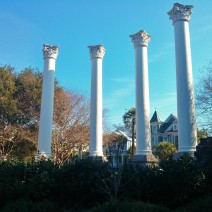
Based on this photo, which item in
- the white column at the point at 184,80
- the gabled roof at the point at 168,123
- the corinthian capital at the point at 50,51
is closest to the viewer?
the white column at the point at 184,80

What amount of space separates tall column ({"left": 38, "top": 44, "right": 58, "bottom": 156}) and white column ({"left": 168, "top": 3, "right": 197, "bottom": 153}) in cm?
1667

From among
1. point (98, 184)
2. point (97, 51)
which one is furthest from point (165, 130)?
point (98, 184)

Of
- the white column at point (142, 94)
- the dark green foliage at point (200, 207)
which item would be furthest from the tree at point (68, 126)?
the dark green foliage at point (200, 207)

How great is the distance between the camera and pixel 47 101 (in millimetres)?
36594

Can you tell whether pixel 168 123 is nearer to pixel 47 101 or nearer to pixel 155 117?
pixel 155 117

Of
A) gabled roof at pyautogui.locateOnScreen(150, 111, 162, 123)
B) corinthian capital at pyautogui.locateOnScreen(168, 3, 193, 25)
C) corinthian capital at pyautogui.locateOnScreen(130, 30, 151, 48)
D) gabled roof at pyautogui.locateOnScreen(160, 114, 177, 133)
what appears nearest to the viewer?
corinthian capital at pyautogui.locateOnScreen(168, 3, 193, 25)

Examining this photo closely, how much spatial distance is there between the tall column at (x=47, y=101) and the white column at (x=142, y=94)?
1131cm

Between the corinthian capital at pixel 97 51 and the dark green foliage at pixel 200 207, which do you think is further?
the corinthian capital at pixel 97 51

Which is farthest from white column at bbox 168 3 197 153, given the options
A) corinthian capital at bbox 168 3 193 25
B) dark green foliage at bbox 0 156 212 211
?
dark green foliage at bbox 0 156 212 211

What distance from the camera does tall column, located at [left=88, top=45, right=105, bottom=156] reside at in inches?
1337

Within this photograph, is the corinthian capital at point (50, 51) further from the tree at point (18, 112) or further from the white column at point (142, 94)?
the tree at point (18, 112)

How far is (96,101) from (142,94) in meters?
6.42

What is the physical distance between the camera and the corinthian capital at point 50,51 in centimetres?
3803

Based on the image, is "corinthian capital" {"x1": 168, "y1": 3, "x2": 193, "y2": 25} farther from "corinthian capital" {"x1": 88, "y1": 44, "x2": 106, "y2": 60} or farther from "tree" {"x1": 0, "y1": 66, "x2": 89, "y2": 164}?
"tree" {"x1": 0, "y1": 66, "x2": 89, "y2": 164}
